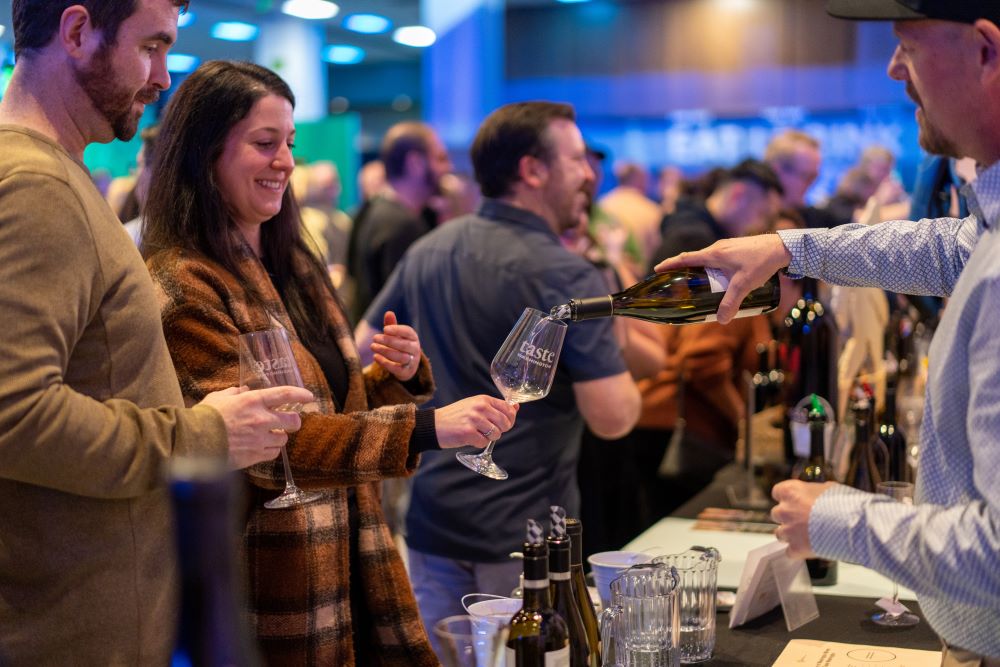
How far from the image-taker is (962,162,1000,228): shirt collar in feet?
3.88

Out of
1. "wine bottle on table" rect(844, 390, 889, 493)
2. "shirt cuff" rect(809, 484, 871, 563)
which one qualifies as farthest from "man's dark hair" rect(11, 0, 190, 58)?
"wine bottle on table" rect(844, 390, 889, 493)

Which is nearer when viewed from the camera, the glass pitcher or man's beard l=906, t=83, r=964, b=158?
man's beard l=906, t=83, r=964, b=158

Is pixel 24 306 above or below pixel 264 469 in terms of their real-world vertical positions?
above

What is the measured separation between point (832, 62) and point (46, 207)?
11703mm

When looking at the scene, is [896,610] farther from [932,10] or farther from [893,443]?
[932,10]

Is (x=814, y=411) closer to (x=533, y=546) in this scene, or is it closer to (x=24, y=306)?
(x=533, y=546)

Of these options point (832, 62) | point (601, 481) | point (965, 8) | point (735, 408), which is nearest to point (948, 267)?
point (965, 8)

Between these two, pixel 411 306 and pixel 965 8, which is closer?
pixel 965 8

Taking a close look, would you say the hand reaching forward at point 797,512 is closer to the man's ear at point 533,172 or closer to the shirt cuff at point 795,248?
the shirt cuff at point 795,248

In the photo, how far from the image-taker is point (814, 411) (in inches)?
87.6

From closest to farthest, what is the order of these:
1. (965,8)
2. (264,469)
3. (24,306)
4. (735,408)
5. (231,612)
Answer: (231,612) < (965,8) < (24,306) < (264,469) < (735,408)

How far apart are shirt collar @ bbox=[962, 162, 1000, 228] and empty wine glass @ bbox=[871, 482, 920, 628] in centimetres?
74

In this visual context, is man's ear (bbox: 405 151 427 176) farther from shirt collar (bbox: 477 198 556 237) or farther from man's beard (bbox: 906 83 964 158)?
man's beard (bbox: 906 83 964 158)

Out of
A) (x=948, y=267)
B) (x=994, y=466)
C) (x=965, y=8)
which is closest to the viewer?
(x=994, y=466)
